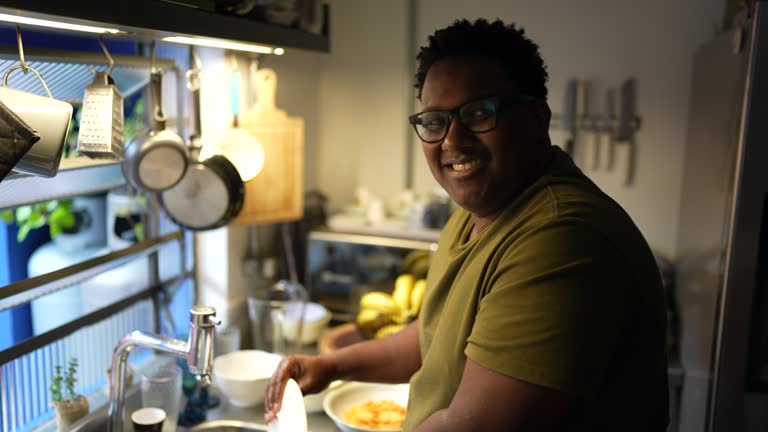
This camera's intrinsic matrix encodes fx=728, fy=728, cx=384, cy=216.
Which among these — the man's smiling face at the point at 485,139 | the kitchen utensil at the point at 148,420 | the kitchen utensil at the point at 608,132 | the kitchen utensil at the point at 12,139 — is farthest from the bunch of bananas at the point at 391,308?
the kitchen utensil at the point at 12,139

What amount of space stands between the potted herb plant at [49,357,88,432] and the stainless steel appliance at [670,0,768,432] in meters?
1.35

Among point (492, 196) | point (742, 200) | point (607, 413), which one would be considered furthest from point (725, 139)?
point (607, 413)

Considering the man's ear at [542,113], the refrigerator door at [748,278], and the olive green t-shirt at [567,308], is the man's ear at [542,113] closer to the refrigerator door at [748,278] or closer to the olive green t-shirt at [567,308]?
the olive green t-shirt at [567,308]

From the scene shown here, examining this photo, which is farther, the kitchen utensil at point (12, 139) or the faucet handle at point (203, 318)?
the faucet handle at point (203, 318)

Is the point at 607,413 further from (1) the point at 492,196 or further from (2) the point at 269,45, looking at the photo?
(2) the point at 269,45

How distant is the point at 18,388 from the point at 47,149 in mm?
602

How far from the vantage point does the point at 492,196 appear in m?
1.12

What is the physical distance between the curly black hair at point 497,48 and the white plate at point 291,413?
2.18 feet

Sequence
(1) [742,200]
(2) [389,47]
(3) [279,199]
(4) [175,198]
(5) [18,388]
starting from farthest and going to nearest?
1. (2) [389,47]
2. (3) [279,199]
3. (4) [175,198]
4. (1) [742,200]
5. (5) [18,388]

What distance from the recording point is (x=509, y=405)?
0.92 meters

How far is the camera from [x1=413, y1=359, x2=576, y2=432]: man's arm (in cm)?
91

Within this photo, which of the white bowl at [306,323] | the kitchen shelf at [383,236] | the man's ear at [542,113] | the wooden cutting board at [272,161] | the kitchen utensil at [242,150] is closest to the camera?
the man's ear at [542,113]

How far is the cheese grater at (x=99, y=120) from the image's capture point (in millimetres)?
1261

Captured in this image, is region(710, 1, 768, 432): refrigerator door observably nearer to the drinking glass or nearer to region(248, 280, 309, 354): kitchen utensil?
region(248, 280, 309, 354): kitchen utensil
